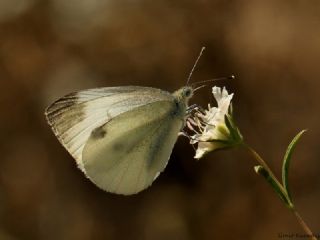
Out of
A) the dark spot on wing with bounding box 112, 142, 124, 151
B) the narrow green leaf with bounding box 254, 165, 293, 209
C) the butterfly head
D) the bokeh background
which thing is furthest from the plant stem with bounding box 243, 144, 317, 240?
the bokeh background

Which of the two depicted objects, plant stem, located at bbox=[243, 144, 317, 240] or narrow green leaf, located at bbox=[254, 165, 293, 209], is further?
narrow green leaf, located at bbox=[254, 165, 293, 209]

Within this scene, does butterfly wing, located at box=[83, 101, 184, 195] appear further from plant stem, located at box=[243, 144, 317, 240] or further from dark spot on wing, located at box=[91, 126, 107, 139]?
plant stem, located at box=[243, 144, 317, 240]

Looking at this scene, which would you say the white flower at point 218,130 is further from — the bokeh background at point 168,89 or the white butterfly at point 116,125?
the bokeh background at point 168,89

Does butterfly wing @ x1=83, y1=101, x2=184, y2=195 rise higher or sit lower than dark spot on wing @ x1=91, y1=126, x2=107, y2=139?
lower

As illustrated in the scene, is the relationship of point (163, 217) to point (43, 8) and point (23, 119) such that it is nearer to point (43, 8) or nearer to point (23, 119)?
point (23, 119)

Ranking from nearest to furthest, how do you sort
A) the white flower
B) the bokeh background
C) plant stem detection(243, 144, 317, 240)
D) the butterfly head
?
plant stem detection(243, 144, 317, 240) → the white flower → the butterfly head → the bokeh background

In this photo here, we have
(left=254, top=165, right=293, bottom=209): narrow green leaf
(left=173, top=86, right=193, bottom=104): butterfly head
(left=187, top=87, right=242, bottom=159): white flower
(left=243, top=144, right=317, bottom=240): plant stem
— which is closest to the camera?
(left=243, top=144, right=317, bottom=240): plant stem

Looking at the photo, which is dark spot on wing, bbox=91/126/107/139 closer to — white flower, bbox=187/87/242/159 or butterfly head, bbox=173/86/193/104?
butterfly head, bbox=173/86/193/104

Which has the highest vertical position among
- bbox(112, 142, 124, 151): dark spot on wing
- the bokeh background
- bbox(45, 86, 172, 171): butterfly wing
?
bbox(45, 86, 172, 171): butterfly wing

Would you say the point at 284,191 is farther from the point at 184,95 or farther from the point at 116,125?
the point at 116,125
